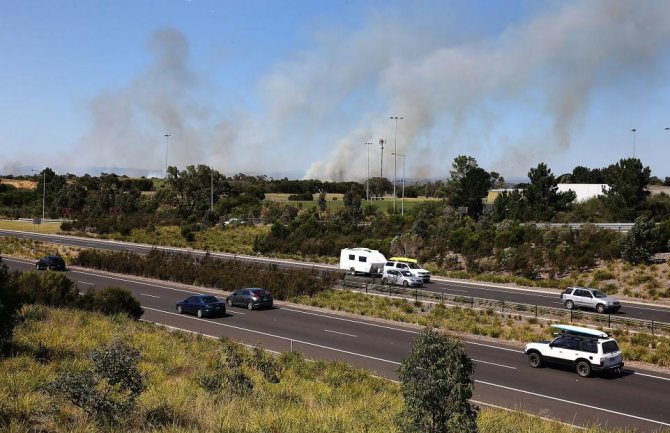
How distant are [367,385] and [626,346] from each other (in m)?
13.9

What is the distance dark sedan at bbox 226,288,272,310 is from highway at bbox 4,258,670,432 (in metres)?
0.47

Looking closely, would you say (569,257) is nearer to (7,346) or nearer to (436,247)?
(436,247)

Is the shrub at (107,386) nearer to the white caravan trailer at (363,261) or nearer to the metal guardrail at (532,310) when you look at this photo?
the metal guardrail at (532,310)

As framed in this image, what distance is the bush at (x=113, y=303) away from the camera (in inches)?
1073

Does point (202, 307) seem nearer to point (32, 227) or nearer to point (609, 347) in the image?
point (609, 347)

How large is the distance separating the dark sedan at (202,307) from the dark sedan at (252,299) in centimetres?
231

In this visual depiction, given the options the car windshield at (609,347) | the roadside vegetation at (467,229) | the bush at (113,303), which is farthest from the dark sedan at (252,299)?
the roadside vegetation at (467,229)

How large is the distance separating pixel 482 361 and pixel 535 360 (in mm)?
1975

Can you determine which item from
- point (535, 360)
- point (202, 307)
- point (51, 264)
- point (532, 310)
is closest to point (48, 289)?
point (202, 307)

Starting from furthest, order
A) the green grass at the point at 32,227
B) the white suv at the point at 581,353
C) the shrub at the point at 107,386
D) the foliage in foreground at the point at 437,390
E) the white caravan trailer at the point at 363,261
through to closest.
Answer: the green grass at the point at 32,227 < the white caravan trailer at the point at 363,261 < the white suv at the point at 581,353 < the shrub at the point at 107,386 < the foliage in foreground at the point at 437,390

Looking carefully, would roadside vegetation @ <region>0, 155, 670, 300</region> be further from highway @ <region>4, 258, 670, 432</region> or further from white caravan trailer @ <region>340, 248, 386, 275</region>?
highway @ <region>4, 258, 670, 432</region>

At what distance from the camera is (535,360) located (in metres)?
21.2

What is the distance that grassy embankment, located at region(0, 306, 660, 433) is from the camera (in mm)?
9398

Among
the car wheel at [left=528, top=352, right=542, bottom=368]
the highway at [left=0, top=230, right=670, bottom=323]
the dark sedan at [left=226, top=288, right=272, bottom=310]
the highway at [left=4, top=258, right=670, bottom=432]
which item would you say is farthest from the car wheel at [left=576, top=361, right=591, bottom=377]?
the dark sedan at [left=226, top=288, right=272, bottom=310]
